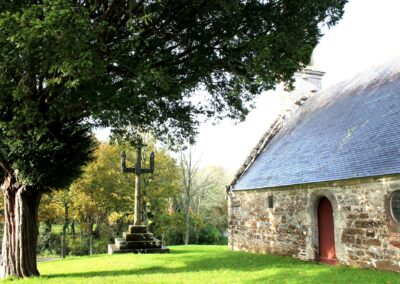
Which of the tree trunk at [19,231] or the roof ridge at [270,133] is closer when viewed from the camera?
the tree trunk at [19,231]

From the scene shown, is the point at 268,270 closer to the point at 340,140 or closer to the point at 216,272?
the point at 216,272

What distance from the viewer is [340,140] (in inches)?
483

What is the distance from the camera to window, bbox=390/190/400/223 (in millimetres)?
9086

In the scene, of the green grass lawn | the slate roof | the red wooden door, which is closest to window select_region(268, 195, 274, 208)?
the slate roof

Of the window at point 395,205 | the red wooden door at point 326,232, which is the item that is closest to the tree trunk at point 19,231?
the red wooden door at point 326,232

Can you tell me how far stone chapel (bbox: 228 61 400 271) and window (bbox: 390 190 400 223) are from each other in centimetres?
2

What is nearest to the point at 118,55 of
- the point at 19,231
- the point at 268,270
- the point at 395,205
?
the point at 19,231

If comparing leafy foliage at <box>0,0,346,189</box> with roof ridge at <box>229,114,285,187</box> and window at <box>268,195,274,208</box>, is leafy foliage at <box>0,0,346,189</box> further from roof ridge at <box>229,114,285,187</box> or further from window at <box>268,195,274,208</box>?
roof ridge at <box>229,114,285,187</box>

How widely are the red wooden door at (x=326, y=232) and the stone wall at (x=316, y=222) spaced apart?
7.6 inches

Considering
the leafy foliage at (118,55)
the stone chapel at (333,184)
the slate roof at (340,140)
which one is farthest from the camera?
the slate roof at (340,140)

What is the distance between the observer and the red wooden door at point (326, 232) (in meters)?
11.6

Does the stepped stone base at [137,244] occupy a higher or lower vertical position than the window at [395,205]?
lower

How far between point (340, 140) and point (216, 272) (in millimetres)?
5950

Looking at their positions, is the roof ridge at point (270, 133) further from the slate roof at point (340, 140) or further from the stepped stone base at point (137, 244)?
the stepped stone base at point (137, 244)
